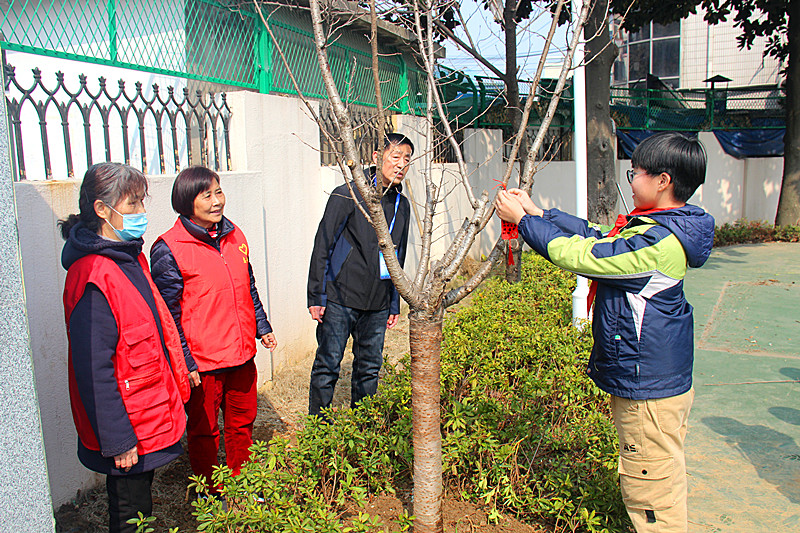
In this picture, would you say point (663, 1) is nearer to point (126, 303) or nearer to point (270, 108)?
point (270, 108)

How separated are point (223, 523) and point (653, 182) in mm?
1963

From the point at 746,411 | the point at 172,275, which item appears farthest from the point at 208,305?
the point at 746,411

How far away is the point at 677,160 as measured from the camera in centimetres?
228

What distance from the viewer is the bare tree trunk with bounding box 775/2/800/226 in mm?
12016

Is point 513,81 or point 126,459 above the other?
point 513,81

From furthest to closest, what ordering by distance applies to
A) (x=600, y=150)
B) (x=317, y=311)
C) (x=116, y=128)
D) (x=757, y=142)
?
(x=757, y=142) < (x=600, y=150) < (x=116, y=128) < (x=317, y=311)

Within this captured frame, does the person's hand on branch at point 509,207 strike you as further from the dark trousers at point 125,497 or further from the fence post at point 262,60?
the fence post at point 262,60

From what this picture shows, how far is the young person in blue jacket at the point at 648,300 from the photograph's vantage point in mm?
2238

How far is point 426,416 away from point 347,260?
1385mm

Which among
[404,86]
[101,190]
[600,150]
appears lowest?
[101,190]

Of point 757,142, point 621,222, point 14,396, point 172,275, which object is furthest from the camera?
point 757,142

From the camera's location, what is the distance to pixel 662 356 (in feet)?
7.56

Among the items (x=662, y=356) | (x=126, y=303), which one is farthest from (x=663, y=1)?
(x=126, y=303)

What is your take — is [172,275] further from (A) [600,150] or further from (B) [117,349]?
(A) [600,150]
